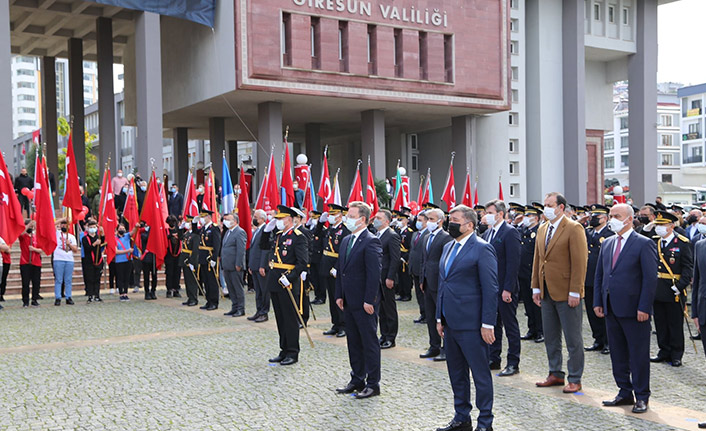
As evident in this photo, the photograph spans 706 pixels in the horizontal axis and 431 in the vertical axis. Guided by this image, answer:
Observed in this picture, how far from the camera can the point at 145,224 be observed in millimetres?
19516

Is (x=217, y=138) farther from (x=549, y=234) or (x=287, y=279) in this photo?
(x=549, y=234)

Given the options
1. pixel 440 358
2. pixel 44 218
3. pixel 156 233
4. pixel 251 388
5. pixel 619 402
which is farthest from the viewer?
pixel 156 233

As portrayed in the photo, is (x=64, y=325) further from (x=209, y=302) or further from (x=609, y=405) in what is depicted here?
(x=609, y=405)

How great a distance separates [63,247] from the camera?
17.3 meters

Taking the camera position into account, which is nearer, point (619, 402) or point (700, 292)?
point (700, 292)

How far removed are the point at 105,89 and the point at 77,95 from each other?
9.86ft

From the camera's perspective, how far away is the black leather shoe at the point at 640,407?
7.31m

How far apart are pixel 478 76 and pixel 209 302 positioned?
22865 mm

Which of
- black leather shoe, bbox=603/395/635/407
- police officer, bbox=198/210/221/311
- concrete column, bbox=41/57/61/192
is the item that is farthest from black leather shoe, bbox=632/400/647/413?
concrete column, bbox=41/57/61/192

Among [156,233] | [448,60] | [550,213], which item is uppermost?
[448,60]

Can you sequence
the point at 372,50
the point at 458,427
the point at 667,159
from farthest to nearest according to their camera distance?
the point at 667,159, the point at 372,50, the point at 458,427

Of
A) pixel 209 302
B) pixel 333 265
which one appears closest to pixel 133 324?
pixel 209 302

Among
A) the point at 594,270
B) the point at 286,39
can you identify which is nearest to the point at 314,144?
the point at 286,39

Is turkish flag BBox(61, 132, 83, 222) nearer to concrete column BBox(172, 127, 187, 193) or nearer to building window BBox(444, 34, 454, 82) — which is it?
building window BBox(444, 34, 454, 82)
